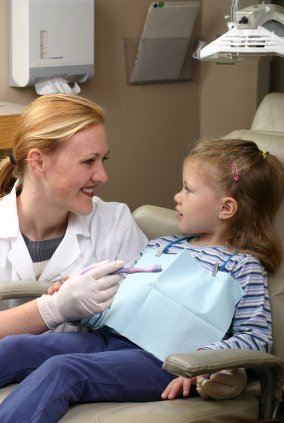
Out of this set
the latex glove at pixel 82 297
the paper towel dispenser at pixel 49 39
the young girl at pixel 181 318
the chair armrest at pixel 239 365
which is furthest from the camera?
the paper towel dispenser at pixel 49 39

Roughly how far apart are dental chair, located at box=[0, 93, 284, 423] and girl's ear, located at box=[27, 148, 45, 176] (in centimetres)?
28

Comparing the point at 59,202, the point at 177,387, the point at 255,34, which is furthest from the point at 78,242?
the point at 255,34

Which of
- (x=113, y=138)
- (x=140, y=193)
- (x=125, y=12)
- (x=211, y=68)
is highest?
(x=125, y=12)

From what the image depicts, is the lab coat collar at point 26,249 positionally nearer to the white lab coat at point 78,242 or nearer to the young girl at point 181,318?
the white lab coat at point 78,242

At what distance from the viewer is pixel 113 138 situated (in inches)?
154

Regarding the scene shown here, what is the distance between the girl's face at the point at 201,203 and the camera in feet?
7.39

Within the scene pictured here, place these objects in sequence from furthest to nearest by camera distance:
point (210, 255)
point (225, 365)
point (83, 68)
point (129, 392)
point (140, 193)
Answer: point (140, 193) < point (83, 68) < point (210, 255) < point (129, 392) < point (225, 365)

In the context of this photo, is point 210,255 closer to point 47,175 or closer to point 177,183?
point 47,175

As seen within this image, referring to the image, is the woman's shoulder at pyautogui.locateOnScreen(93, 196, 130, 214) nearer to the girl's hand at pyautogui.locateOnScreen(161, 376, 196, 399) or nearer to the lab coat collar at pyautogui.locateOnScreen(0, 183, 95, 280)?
the lab coat collar at pyautogui.locateOnScreen(0, 183, 95, 280)

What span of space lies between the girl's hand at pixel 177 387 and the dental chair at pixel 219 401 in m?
0.02

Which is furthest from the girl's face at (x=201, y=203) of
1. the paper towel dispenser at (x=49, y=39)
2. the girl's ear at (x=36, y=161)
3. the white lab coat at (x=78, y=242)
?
the paper towel dispenser at (x=49, y=39)

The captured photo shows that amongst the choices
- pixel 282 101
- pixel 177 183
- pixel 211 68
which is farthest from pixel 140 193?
pixel 282 101

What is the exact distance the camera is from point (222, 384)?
1925 millimetres

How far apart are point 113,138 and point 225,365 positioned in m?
2.23
